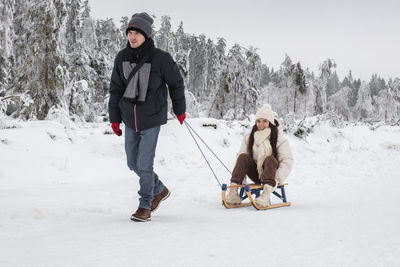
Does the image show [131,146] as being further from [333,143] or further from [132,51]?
[333,143]

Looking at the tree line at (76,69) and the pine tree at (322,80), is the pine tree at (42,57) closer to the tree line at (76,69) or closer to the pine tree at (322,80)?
the tree line at (76,69)

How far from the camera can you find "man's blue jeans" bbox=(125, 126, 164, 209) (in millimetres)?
3254

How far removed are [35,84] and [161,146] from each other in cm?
636

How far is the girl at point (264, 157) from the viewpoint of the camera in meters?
4.00

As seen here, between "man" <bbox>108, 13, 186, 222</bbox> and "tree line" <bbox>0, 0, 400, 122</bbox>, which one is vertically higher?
"tree line" <bbox>0, 0, 400, 122</bbox>

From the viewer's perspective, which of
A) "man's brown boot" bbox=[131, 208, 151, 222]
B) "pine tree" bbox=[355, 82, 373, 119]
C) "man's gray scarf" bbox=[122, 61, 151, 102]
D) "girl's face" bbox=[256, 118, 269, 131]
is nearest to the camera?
"man's brown boot" bbox=[131, 208, 151, 222]

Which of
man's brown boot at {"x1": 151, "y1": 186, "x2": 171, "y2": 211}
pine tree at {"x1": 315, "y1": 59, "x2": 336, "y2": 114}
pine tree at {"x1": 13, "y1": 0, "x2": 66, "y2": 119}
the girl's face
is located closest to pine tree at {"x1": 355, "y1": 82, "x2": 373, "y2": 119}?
pine tree at {"x1": 315, "y1": 59, "x2": 336, "y2": 114}

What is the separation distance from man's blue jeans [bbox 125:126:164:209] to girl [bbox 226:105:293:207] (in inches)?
46.7

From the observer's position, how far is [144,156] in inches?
128

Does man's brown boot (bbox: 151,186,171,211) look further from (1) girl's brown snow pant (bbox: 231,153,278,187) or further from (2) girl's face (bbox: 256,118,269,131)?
(2) girl's face (bbox: 256,118,269,131)

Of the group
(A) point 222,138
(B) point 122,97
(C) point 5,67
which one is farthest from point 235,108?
(B) point 122,97

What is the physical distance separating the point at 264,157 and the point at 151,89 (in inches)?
72.3

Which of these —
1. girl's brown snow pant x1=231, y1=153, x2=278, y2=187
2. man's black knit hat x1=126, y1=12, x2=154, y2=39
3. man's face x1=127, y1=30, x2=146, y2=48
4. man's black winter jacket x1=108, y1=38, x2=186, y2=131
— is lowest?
girl's brown snow pant x1=231, y1=153, x2=278, y2=187

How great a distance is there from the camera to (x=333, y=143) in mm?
11867
